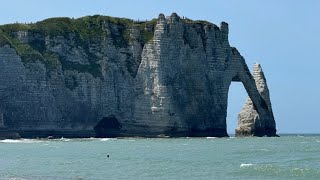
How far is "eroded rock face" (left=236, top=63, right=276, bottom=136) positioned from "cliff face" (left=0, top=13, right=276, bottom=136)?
460mm

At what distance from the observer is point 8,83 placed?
93812mm

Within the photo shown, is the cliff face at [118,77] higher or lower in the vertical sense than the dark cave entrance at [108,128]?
higher

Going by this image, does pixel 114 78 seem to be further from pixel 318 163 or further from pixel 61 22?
pixel 318 163

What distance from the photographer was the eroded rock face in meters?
104

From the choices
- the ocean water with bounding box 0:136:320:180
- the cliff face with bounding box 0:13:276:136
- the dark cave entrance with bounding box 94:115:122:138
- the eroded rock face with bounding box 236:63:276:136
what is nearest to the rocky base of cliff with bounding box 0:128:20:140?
the cliff face with bounding box 0:13:276:136

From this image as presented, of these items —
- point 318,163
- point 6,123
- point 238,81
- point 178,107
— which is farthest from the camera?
point 238,81

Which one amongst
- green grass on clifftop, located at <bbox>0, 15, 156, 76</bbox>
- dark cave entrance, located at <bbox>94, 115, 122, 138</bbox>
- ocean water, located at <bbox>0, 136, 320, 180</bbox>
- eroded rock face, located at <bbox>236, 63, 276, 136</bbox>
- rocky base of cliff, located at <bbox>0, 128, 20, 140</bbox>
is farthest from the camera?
eroded rock face, located at <bbox>236, 63, 276, 136</bbox>

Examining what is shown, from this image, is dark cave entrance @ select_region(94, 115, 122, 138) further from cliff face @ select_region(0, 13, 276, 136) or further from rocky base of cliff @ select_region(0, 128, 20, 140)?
rocky base of cliff @ select_region(0, 128, 20, 140)

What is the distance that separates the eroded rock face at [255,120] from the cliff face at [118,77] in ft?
1.51

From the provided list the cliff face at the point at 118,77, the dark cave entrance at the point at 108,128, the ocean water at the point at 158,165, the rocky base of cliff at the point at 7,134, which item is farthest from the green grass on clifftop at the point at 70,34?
the ocean water at the point at 158,165

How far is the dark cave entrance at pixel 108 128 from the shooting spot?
99062mm

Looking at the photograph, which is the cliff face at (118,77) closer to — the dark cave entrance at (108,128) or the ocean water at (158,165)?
the dark cave entrance at (108,128)

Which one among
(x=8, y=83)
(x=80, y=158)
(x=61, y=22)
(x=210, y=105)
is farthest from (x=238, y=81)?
(x=80, y=158)

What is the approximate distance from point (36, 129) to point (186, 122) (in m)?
18.5
